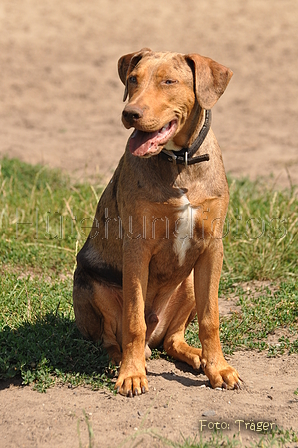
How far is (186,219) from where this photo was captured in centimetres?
390

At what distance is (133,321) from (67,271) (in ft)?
6.64

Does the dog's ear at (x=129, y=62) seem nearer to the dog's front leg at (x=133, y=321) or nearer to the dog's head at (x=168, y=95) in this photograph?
the dog's head at (x=168, y=95)

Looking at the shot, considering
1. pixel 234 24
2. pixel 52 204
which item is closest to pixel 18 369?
pixel 52 204

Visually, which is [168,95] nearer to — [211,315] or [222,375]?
[211,315]

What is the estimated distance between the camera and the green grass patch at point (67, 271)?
4.28 meters

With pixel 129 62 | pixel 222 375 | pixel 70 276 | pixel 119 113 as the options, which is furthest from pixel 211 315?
pixel 119 113

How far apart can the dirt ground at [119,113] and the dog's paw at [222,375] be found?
0.24ft

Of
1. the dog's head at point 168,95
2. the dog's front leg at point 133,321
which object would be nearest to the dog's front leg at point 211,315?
the dog's front leg at point 133,321

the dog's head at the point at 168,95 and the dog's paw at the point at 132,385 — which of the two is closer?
the dog's head at the point at 168,95

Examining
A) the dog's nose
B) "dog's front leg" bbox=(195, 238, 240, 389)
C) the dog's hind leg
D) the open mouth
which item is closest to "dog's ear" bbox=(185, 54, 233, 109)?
the open mouth

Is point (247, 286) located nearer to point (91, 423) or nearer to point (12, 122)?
point (91, 423)

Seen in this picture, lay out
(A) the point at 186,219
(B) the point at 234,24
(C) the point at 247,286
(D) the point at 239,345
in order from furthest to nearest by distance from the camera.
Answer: (B) the point at 234,24 < (C) the point at 247,286 < (D) the point at 239,345 < (A) the point at 186,219

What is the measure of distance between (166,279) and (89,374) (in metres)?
0.80

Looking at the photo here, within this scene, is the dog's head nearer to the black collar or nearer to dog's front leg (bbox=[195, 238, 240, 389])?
the black collar
